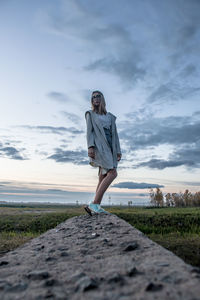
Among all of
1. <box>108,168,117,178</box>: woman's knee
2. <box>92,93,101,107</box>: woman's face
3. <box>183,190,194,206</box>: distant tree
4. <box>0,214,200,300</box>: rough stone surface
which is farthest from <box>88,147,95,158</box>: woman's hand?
<box>183,190,194,206</box>: distant tree

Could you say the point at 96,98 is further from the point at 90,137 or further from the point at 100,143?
the point at 100,143

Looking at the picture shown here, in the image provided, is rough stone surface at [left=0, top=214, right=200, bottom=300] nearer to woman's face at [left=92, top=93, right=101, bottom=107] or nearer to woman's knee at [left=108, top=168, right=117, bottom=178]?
woman's knee at [left=108, top=168, right=117, bottom=178]

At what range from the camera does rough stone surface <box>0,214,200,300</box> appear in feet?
7.10

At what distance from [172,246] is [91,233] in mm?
1605

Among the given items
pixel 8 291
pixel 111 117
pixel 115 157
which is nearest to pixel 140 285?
pixel 8 291

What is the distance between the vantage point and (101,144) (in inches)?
268

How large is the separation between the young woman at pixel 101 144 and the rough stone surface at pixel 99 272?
77.5 inches

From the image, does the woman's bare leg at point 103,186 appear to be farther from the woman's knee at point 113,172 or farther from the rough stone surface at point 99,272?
the rough stone surface at point 99,272

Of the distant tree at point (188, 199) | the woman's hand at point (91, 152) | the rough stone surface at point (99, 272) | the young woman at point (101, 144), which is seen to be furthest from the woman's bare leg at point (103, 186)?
the distant tree at point (188, 199)

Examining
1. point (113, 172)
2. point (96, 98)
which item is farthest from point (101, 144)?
point (96, 98)

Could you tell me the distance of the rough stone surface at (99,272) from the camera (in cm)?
216

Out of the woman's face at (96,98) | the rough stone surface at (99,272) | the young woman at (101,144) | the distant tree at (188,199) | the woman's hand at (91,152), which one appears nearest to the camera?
the rough stone surface at (99,272)

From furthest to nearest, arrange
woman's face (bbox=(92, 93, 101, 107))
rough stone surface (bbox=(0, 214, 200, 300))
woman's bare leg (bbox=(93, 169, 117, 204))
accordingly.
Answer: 1. woman's face (bbox=(92, 93, 101, 107))
2. woman's bare leg (bbox=(93, 169, 117, 204))
3. rough stone surface (bbox=(0, 214, 200, 300))

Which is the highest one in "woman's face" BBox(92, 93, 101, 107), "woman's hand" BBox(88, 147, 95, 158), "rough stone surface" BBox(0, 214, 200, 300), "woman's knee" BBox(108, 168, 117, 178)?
"woman's face" BBox(92, 93, 101, 107)
